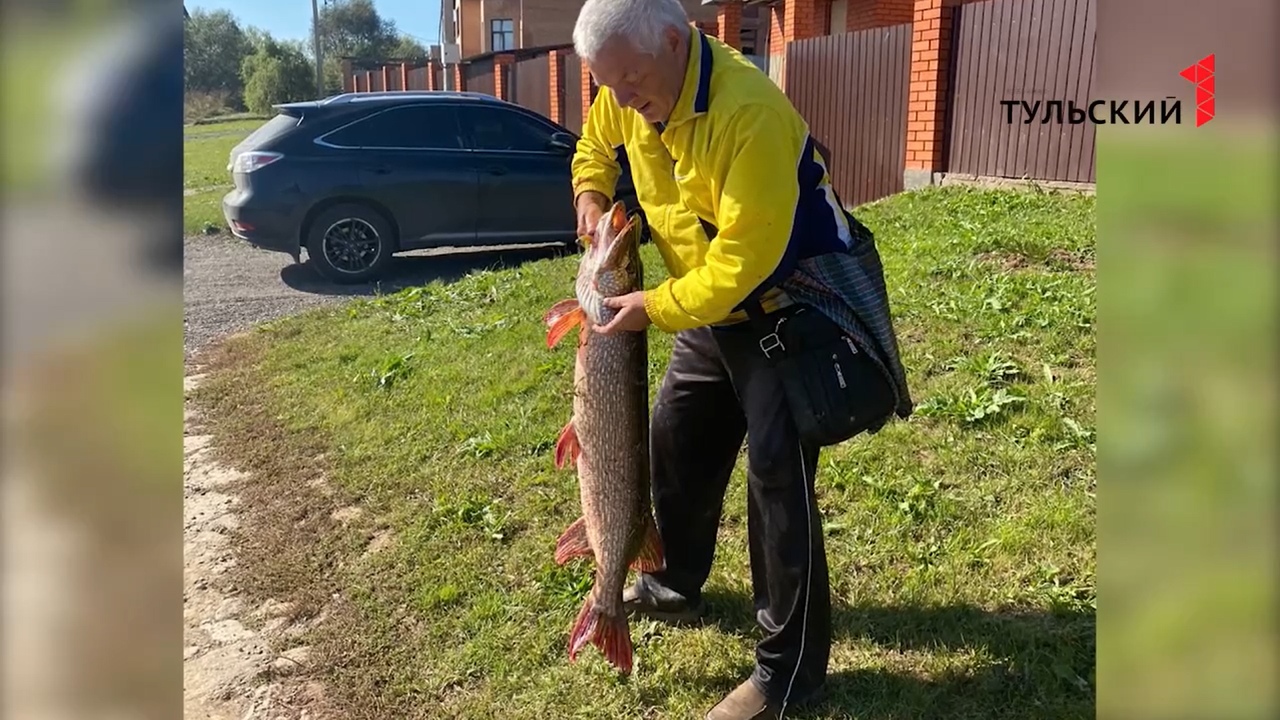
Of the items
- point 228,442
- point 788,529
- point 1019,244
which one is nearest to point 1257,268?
point 788,529

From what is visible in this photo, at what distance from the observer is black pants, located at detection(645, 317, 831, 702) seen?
2.66 metres

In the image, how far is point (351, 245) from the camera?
9727 mm

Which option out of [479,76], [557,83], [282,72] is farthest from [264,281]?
[282,72]

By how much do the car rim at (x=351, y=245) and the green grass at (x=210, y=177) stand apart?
1429 millimetres

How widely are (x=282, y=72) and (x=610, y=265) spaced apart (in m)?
47.4

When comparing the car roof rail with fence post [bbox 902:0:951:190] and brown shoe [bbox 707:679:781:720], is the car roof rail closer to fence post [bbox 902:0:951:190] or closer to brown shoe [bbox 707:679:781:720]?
fence post [bbox 902:0:951:190]

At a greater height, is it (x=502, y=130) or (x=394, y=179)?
(x=502, y=130)

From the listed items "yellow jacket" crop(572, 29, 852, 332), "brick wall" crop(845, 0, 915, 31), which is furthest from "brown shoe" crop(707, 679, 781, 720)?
"brick wall" crop(845, 0, 915, 31)

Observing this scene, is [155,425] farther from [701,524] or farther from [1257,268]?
[701,524]

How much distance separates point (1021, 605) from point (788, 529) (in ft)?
3.63

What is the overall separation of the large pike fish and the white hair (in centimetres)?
60

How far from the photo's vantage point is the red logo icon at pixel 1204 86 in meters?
0.70

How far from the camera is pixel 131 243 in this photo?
2.52ft

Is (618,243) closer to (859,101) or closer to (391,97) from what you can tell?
(391,97)
